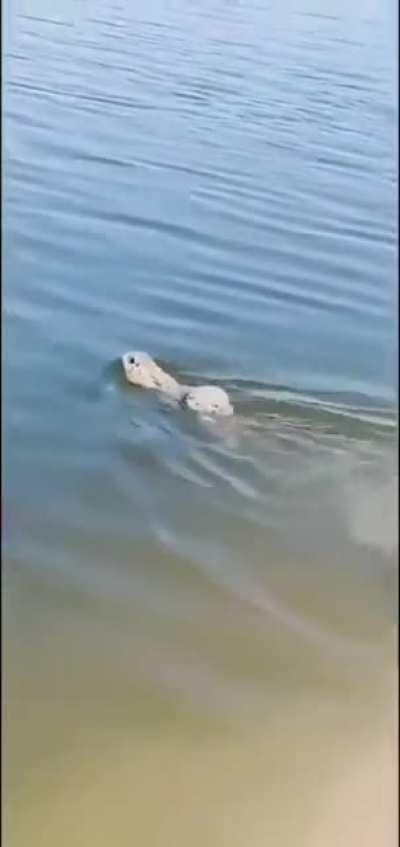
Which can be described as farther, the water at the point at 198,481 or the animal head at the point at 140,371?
the animal head at the point at 140,371

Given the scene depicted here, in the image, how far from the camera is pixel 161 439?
5.07m

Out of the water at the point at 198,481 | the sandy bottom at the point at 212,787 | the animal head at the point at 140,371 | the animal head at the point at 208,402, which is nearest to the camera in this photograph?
the sandy bottom at the point at 212,787

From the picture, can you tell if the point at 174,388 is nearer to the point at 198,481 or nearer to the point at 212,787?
the point at 198,481

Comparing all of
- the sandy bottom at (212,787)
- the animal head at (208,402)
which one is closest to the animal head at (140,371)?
the animal head at (208,402)

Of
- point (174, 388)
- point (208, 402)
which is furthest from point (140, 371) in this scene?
point (208, 402)

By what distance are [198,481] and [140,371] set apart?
0.85 meters

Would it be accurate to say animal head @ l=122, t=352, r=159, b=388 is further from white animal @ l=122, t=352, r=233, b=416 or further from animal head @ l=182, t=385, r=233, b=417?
animal head @ l=182, t=385, r=233, b=417

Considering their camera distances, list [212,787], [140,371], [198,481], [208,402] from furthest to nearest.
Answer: [140,371] < [208,402] < [198,481] < [212,787]

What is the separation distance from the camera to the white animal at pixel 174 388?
532cm

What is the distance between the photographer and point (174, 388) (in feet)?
18.0

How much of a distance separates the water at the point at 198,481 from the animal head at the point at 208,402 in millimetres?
69

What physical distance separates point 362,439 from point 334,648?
62.2 inches

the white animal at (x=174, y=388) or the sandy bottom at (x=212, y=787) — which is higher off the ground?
the white animal at (x=174, y=388)

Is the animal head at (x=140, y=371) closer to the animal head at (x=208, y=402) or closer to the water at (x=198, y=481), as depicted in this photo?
the water at (x=198, y=481)
